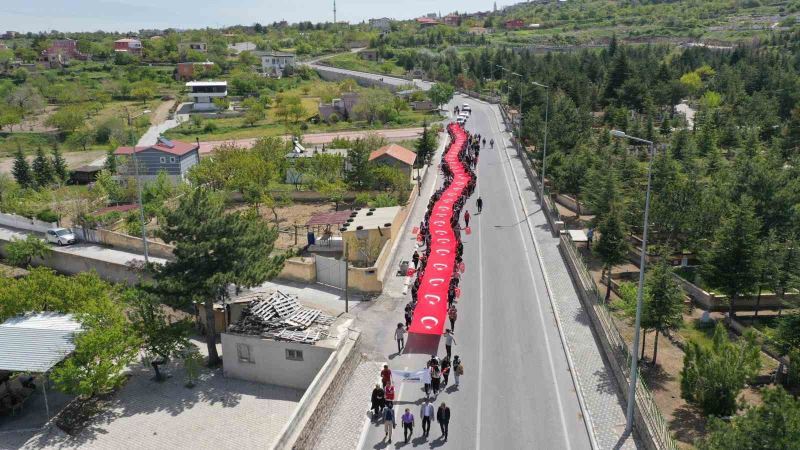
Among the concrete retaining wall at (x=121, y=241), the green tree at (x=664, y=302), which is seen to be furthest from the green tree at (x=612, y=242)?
the concrete retaining wall at (x=121, y=241)

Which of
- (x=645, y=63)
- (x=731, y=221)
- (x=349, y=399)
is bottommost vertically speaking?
(x=349, y=399)

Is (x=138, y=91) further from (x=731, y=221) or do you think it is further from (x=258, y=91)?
(x=731, y=221)

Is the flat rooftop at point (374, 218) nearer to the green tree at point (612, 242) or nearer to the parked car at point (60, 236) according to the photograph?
the green tree at point (612, 242)

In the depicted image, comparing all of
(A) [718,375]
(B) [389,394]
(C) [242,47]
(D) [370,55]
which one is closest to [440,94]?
(B) [389,394]

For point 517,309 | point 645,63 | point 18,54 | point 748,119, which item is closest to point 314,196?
point 517,309

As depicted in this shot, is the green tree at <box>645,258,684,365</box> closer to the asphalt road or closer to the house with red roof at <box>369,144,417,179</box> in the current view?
the asphalt road

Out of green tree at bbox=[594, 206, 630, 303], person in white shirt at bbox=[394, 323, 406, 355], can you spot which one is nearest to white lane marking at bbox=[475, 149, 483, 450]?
person in white shirt at bbox=[394, 323, 406, 355]
